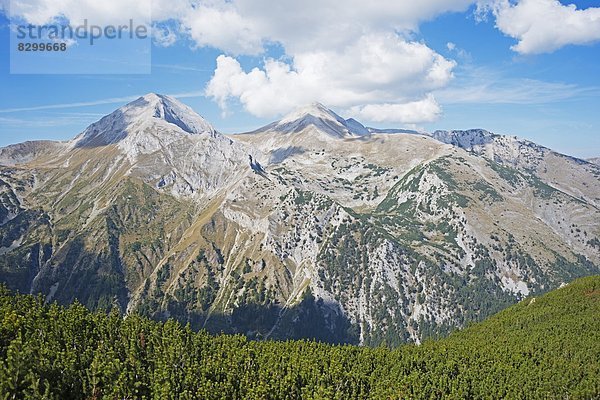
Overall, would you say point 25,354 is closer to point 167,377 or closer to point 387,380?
point 167,377

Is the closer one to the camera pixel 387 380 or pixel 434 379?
pixel 387 380

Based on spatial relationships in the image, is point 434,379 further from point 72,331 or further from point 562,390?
point 72,331

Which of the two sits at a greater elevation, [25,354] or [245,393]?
[25,354]

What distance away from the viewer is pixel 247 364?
114125 millimetres

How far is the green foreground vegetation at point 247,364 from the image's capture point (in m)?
76.2

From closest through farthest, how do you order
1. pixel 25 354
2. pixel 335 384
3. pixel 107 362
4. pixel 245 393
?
pixel 25 354
pixel 107 362
pixel 245 393
pixel 335 384

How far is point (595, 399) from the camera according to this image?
120875 millimetres

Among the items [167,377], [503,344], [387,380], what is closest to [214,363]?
[167,377]

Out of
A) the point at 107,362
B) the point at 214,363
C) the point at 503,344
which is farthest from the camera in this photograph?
the point at 503,344

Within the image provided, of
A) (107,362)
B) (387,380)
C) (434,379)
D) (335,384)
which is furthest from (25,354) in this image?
(434,379)

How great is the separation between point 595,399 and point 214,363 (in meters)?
112

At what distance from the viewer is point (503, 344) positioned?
170000mm

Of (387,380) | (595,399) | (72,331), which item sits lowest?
(595,399)

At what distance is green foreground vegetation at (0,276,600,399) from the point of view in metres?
76.2
